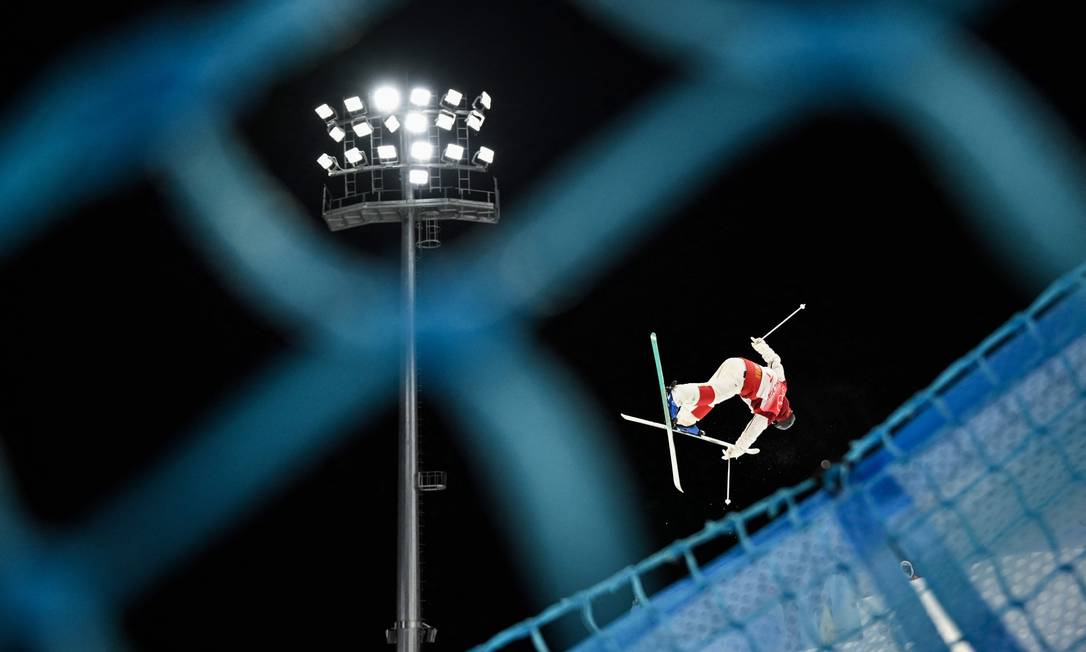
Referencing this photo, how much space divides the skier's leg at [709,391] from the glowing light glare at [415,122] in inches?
126

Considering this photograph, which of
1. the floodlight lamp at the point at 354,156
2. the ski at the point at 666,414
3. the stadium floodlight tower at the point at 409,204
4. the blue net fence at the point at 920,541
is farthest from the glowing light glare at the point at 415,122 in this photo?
the blue net fence at the point at 920,541

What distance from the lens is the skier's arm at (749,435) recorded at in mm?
9070

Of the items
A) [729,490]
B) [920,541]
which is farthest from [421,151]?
[920,541]

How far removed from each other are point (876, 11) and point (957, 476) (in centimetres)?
710

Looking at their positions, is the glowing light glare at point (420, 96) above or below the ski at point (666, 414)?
above

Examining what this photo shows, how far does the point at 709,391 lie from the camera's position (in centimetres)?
891

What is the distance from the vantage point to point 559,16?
8.93 m

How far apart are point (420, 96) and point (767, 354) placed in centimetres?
391

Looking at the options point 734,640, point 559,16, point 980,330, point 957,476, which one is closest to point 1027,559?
point 957,476

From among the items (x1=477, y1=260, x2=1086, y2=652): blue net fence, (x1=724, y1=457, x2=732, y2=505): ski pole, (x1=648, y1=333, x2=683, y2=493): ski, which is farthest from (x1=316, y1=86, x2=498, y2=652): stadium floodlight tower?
(x1=477, y1=260, x2=1086, y2=652): blue net fence

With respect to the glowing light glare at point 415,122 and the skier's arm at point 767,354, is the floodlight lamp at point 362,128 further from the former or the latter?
the skier's arm at point 767,354

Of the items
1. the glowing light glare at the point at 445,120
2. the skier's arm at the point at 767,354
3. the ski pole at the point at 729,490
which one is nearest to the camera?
the glowing light glare at the point at 445,120

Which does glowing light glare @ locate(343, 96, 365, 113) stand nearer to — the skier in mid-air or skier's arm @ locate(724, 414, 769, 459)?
the skier in mid-air

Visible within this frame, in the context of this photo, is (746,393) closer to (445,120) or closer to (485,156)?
(485,156)
